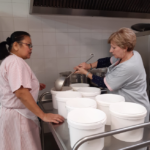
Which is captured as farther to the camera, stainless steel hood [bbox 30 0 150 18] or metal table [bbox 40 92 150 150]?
stainless steel hood [bbox 30 0 150 18]

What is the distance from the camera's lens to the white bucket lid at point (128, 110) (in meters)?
0.71

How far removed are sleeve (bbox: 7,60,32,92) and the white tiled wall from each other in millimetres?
989

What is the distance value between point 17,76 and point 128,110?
702 millimetres

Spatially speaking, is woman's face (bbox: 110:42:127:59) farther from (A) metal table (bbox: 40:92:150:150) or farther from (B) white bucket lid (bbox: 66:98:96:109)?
(A) metal table (bbox: 40:92:150:150)

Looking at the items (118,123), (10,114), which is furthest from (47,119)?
(118,123)

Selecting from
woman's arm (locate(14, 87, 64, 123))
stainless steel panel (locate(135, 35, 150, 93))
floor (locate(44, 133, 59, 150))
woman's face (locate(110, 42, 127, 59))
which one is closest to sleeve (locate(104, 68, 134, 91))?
woman's face (locate(110, 42, 127, 59))

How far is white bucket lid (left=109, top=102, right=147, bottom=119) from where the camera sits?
→ 0.71m

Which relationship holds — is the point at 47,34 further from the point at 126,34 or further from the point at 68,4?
the point at 126,34

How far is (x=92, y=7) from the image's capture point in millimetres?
1740

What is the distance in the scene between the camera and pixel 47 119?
94 cm

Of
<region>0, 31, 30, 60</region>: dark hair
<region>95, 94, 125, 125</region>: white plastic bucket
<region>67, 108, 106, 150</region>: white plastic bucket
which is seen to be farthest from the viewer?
<region>0, 31, 30, 60</region>: dark hair

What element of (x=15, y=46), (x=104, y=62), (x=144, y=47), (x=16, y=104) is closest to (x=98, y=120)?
(x=16, y=104)

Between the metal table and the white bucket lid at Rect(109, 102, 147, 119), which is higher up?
the white bucket lid at Rect(109, 102, 147, 119)

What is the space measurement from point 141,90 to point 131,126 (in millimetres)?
576
